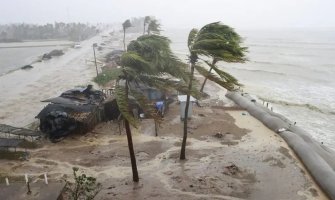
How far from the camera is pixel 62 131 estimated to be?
65.9 ft

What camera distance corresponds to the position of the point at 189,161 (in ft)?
56.4

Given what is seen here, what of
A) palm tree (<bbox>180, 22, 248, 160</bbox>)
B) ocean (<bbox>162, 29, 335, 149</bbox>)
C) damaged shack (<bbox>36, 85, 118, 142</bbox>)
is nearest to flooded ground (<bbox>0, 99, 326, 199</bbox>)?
damaged shack (<bbox>36, 85, 118, 142</bbox>)

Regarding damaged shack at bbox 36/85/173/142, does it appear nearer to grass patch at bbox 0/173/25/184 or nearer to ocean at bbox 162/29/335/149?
grass patch at bbox 0/173/25/184

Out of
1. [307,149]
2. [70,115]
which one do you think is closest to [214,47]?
[307,149]

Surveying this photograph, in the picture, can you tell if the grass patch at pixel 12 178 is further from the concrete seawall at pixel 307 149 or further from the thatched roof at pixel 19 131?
the concrete seawall at pixel 307 149

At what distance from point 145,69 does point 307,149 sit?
10.1 metres

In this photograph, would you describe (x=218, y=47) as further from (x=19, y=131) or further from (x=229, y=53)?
(x=19, y=131)

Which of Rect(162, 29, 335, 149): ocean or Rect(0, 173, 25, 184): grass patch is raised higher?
Rect(162, 29, 335, 149): ocean

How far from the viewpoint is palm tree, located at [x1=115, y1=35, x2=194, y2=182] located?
1256 centimetres

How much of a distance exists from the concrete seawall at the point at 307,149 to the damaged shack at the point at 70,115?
33.7 feet

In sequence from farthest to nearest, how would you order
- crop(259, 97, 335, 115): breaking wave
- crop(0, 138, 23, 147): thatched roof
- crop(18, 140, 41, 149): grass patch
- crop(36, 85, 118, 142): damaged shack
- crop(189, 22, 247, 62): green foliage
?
crop(259, 97, 335, 115): breaking wave
crop(36, 85, 118, 142): damaged shack
crop(18, 140, 41, 149): grass patch
crop(0, 138, 23, 147): thatched roof
crop(189, 22, 247, 62): green foliage

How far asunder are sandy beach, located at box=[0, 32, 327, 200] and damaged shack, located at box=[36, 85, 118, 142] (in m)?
0.52

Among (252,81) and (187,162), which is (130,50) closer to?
(187,162)

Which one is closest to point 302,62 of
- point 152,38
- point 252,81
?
point 252,81
